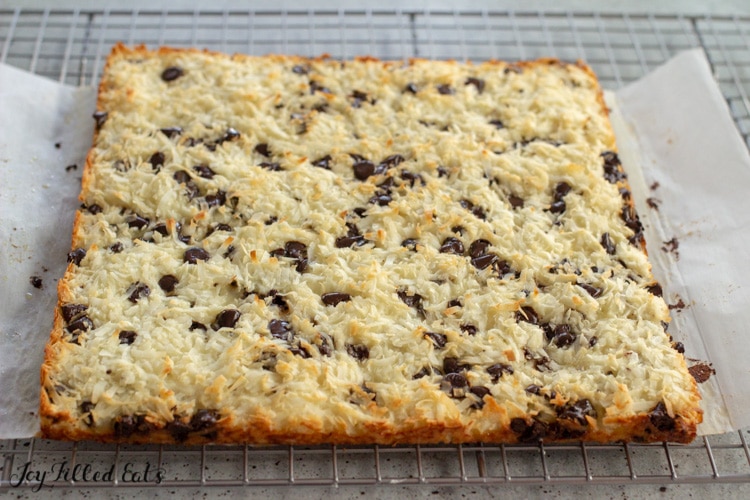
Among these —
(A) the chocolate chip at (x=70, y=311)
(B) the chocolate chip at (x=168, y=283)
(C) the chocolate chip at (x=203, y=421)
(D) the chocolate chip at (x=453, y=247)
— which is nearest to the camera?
(C) the chocolate chip at (x=203, y=421)

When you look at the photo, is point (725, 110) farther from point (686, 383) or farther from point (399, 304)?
point (399, 304)

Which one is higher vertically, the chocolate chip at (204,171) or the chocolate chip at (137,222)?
the chocolate chip at (204,171)

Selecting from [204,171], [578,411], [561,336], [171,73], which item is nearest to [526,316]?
[561,336]

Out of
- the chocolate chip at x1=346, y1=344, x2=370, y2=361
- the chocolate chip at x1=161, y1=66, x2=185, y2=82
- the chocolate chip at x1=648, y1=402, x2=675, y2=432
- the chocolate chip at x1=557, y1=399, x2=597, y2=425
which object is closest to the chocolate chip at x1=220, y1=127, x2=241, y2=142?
the chocolate chip at x1=161, y1=66, x2=185, y2=82

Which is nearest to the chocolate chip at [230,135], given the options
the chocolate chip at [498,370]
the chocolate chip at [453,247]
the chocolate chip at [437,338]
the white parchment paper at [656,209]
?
the white parchment paper at [656,209]

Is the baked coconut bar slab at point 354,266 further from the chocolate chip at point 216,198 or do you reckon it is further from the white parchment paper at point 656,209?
the white parchment paper at point 656,209

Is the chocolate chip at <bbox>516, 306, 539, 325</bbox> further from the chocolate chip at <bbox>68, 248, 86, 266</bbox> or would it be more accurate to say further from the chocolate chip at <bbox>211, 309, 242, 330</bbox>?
the chocolate chip at <bbox>68, 248, 86, 266</bbox>

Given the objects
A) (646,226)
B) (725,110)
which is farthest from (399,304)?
(725,110)
